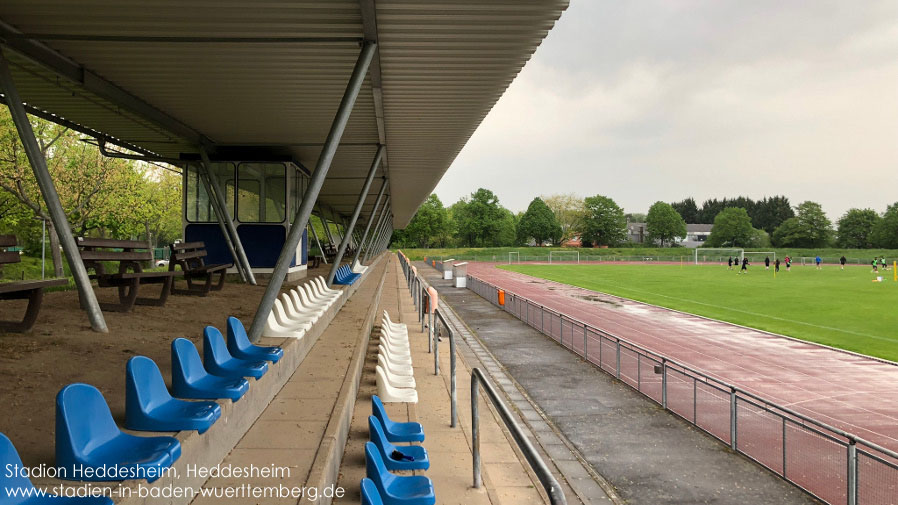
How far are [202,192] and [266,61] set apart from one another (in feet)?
28.0

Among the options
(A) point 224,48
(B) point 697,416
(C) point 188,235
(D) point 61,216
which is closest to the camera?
(D) point 61,216

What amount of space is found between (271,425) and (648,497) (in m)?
4.71

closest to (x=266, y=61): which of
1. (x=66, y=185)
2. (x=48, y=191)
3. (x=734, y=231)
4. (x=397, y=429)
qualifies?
(x=48, y=191)

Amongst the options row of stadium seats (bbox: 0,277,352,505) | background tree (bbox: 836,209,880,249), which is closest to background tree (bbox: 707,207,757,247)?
background tree (bbox: 836,209,880,249)

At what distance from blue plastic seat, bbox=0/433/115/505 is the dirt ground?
75cm

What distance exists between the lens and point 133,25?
6184 mm

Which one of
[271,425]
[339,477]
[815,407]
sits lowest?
[815,407]

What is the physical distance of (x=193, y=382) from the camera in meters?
3.91

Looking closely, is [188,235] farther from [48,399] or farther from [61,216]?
[48,399]

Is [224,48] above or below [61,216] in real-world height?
above

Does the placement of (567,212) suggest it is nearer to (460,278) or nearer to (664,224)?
(664,224)

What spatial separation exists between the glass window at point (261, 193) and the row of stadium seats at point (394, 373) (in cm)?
754

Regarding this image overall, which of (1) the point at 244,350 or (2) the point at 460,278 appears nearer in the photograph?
(1) the point at 244,350

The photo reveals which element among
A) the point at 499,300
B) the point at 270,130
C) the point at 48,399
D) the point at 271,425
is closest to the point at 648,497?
the point at 271,425
